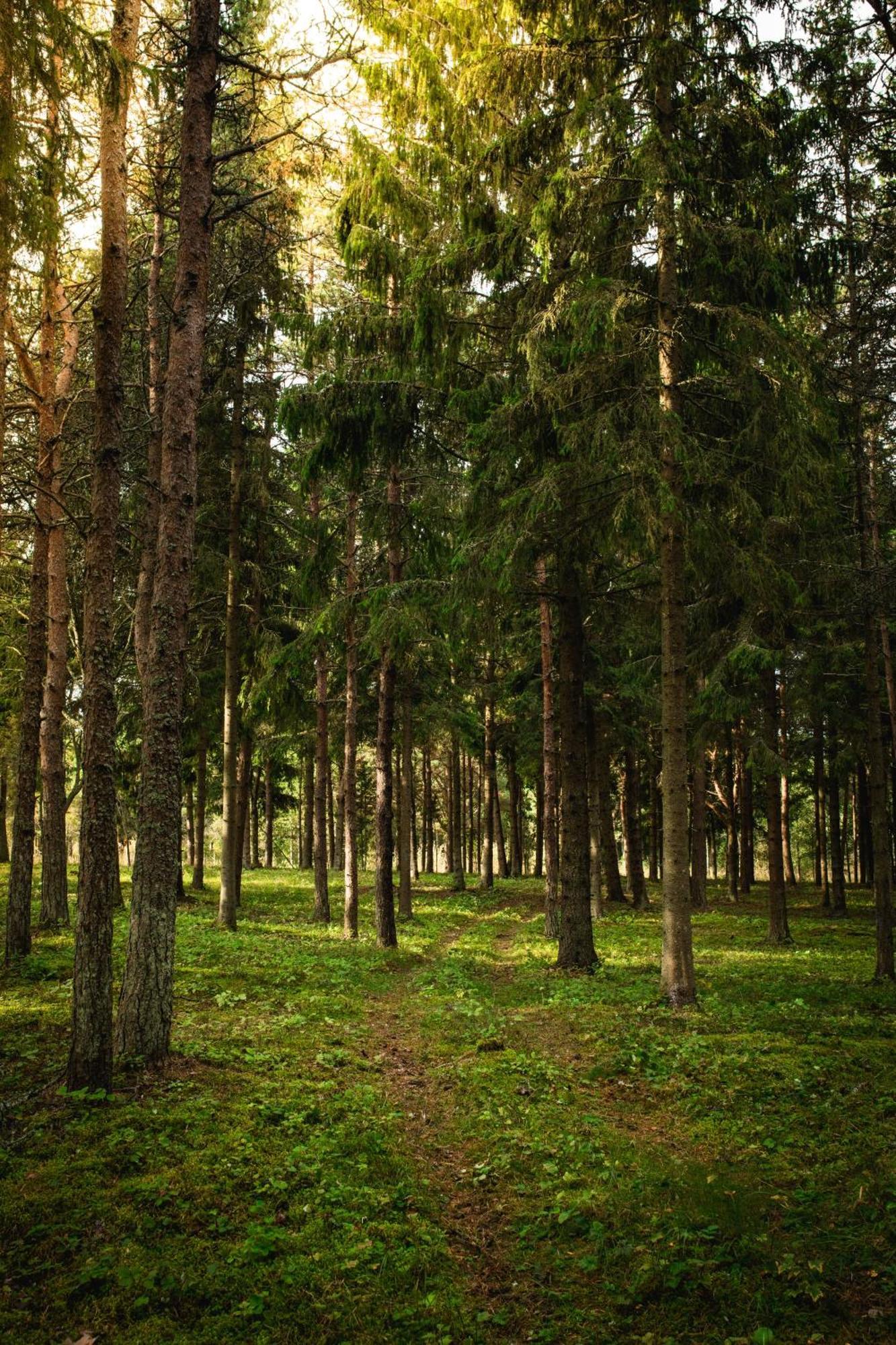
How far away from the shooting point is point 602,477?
10180mm

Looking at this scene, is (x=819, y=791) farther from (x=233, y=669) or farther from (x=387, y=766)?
(x=233, y=669)

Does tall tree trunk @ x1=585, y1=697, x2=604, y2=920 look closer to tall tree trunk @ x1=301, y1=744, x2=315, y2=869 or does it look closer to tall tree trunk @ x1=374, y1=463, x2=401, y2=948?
tall tree trunk @ x1=374, y1=463, x2=401, y2=948

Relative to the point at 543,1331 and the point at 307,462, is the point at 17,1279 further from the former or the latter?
the point at 307,462

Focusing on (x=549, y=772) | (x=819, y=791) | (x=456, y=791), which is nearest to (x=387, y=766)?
(x=549, y=772)

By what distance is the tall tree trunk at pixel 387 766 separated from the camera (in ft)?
50.3

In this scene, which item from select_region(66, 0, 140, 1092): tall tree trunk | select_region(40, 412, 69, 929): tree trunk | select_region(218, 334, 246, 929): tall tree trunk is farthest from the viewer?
select_region(218, 334, 246, 929): tall tree trunk

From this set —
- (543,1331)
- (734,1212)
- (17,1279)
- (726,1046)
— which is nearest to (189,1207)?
(17,1279)

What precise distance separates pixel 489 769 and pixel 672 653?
17416 millimetres

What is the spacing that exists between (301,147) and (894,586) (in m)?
9.99

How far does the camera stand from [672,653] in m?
10.3

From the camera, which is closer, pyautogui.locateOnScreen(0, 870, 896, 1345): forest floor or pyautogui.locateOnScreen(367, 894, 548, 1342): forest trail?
pyautogui.locateOnScreen(0, 870, 896, 1345): forest floor

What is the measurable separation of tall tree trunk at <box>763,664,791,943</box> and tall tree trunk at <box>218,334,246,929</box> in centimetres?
1126

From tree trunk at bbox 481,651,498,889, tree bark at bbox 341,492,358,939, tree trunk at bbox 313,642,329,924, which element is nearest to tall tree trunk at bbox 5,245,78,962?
tree bark at bbox 341,492,358,939

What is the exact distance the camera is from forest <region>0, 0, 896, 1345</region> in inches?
183
